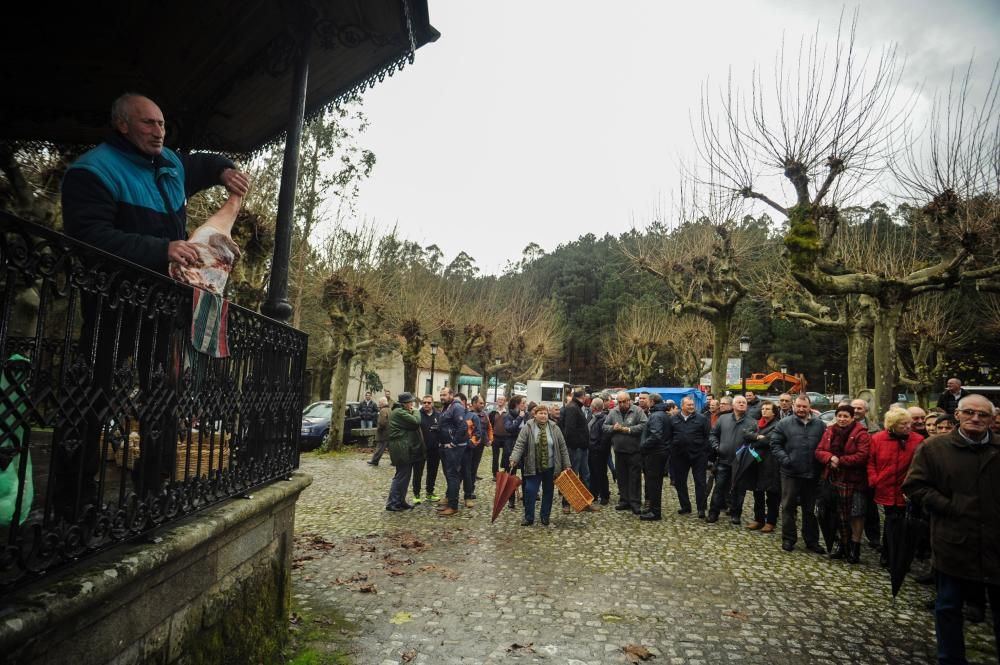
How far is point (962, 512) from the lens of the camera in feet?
13.7

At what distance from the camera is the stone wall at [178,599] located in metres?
1.86

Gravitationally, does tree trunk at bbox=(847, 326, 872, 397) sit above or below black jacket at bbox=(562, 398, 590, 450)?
above

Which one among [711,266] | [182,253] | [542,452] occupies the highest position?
[711,266]

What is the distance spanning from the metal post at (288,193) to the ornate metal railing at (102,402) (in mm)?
949

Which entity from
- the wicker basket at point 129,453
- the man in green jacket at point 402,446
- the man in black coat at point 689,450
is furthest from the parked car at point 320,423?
the wicker basket at point 129,453

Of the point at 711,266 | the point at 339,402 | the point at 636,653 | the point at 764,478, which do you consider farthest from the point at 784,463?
the point at 339,402

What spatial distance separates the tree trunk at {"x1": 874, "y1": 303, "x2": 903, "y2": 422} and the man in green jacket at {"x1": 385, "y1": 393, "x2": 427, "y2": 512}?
11.6 meters

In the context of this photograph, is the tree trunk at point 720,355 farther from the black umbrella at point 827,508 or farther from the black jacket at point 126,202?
the black jacket at point 126,202

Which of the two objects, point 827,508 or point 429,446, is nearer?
point 827,508

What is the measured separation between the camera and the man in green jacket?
32.5ft

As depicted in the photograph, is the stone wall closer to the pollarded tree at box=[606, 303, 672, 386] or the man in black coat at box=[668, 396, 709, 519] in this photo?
the man in black coat at box=[668, 396, 709, 519]

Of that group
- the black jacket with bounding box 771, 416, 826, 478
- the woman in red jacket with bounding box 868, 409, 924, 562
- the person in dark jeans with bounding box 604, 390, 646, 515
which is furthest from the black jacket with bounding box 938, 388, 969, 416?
the person in dark jeans with bounding box 604, 390, 646, 515

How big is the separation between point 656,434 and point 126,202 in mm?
8680

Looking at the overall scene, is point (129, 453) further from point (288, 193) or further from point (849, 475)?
point (849, 475)
